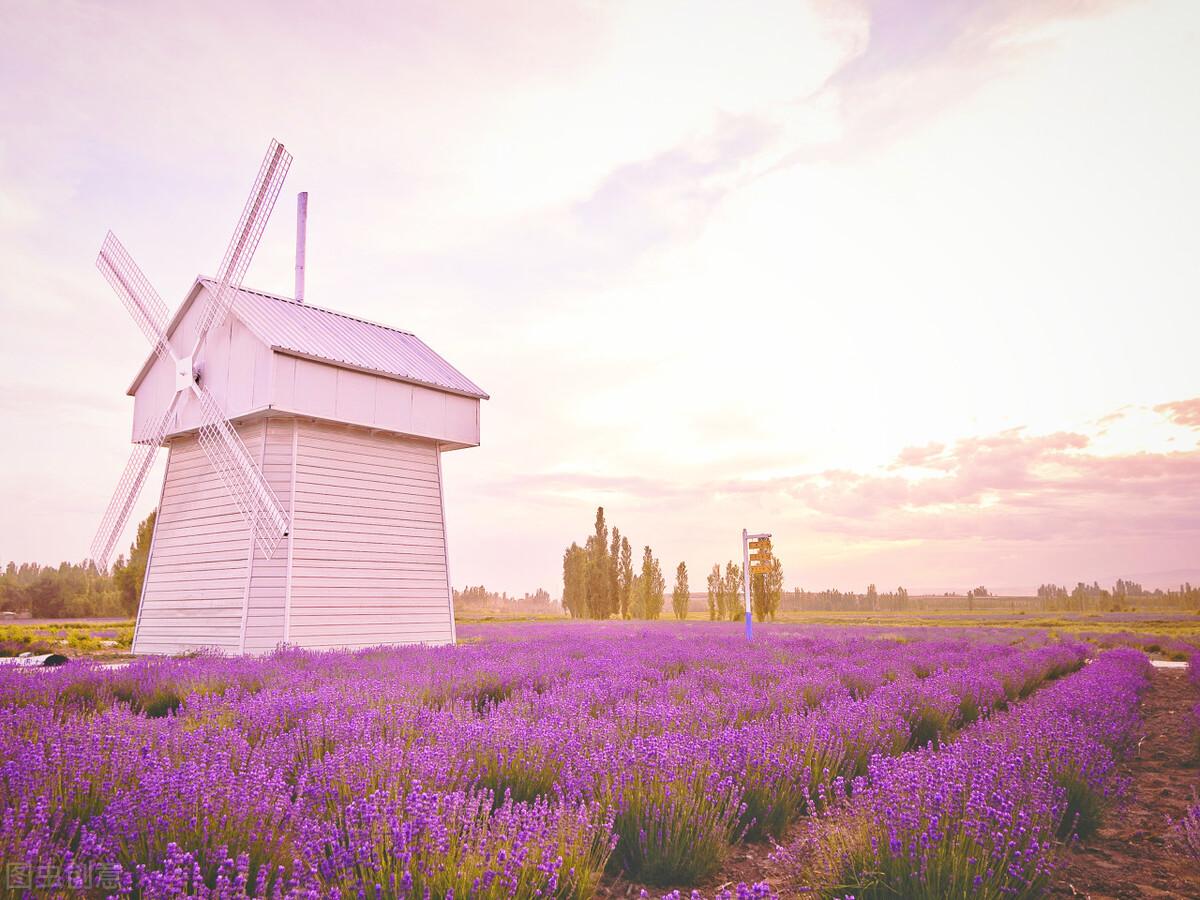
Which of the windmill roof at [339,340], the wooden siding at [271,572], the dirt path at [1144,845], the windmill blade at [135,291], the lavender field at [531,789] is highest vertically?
the windmill blade at [135,291]

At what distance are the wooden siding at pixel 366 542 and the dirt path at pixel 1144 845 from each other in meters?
12.1

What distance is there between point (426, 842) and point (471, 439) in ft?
46.7

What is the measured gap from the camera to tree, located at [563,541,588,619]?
51.1 meters

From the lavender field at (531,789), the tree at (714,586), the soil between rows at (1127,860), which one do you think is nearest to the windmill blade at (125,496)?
the lavender field at (531,789)

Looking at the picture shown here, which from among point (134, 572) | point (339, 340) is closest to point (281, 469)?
point (339, 340)

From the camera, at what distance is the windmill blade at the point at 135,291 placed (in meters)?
16.7

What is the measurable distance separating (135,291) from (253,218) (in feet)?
13.9

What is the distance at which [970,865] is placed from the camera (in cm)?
285

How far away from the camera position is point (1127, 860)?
3.89 m

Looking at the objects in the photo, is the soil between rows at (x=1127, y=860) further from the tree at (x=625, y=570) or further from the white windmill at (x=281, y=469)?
the tree at (x=625, y=570)

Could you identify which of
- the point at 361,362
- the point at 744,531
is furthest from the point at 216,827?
the point at 744,531

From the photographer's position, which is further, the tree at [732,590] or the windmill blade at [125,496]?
the tree at [732,590]

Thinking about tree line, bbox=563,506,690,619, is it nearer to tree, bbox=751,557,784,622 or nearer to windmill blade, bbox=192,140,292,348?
tree, bbox=751,557,784,622

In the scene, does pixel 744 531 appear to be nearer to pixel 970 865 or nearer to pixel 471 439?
pixel 471 439
